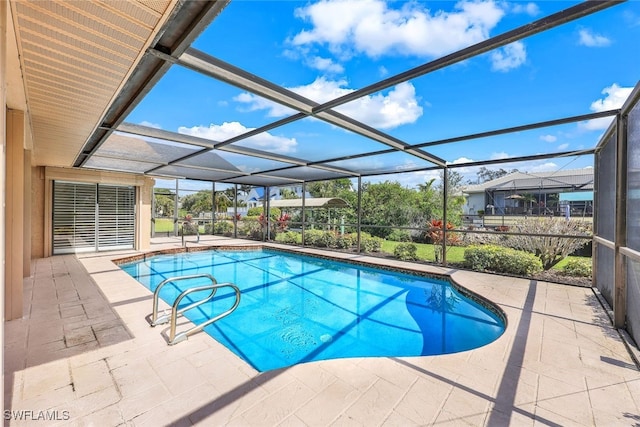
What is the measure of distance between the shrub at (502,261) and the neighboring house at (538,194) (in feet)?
23.0

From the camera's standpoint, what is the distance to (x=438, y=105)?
4422 millimetres

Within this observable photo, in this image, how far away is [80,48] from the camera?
212 centimetres

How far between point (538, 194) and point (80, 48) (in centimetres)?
2310

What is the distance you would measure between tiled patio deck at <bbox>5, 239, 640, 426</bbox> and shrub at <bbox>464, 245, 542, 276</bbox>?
278 cm

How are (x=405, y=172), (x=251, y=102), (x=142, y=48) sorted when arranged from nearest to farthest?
(x=142, y=48)
(x=251, y=102)
(x=405, y=172)

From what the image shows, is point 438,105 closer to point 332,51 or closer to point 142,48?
point 332,51

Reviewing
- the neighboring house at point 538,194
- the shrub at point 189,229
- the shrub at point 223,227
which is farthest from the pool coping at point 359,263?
the neighboring house at point 538,194

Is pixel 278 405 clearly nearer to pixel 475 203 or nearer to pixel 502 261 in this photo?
pixel 502 261

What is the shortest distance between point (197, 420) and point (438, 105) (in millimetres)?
4897

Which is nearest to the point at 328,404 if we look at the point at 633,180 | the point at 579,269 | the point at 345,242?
the point at 633,180

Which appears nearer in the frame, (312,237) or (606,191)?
(606,191)

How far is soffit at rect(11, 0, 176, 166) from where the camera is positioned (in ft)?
5.59

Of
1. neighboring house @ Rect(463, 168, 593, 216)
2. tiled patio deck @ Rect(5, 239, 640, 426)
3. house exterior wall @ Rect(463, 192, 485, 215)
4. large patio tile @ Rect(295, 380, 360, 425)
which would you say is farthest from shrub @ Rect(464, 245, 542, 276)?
house exterior wall @ Rect(463, 192, 485, 215)

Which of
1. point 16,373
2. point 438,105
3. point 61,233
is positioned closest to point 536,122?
point 438,105
